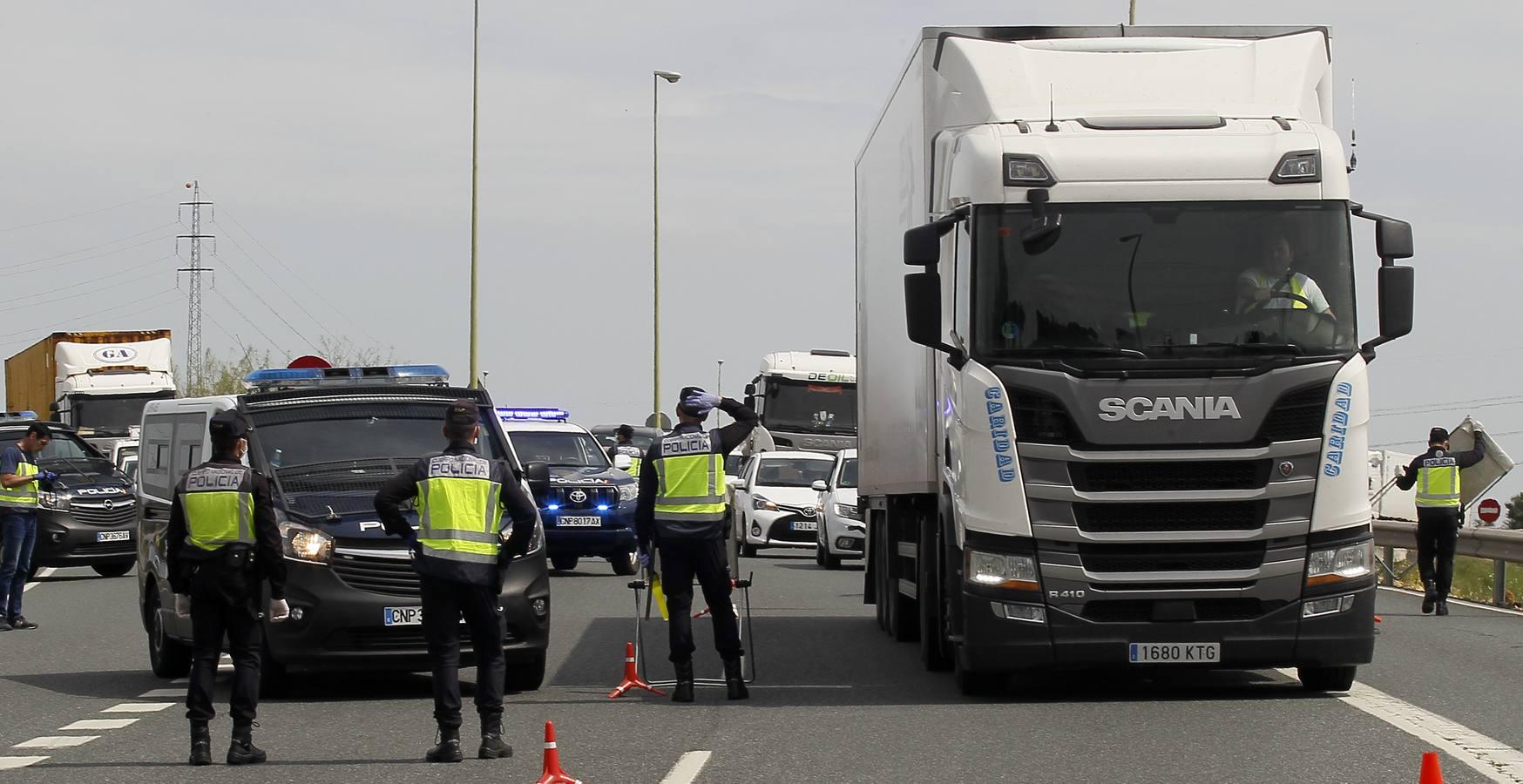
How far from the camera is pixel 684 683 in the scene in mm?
12461

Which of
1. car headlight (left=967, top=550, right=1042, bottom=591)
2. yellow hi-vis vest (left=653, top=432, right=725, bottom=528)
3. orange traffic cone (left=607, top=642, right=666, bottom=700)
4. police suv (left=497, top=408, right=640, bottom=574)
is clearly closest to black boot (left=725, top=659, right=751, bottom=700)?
orange traffic cone (left=607, top=642, right=666, bottom=700)

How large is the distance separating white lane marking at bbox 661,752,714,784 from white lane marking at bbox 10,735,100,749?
3.33m

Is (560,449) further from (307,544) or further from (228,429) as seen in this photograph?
(228,429)

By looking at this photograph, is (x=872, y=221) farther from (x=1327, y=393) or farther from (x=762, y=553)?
(x=762, y=553)

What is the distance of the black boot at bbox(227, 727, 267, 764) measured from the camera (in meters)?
10.0

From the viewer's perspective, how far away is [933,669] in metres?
14.2

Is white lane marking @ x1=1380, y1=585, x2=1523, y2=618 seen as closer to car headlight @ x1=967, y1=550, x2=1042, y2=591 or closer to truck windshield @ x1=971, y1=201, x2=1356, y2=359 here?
truck windshield @ x1=971, y1=201, x2=1356, y2=359

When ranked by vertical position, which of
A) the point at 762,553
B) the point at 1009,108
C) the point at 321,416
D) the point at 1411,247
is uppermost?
A: the point at 1009,108

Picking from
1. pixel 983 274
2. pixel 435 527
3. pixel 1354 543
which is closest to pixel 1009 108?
pixel 983 274

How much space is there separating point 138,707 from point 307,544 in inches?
55.7

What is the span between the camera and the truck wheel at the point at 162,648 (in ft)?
46.8

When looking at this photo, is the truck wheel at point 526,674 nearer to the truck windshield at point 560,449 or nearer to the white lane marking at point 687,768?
the white lane marking at point 687,768

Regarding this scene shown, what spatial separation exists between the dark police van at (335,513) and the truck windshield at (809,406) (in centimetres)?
2410

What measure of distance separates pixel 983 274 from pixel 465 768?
4.11m
